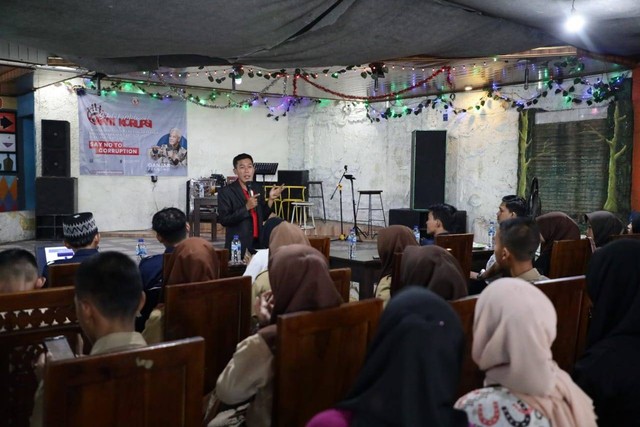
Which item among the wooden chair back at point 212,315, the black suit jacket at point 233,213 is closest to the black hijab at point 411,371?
the wooden chair back at point 212,315

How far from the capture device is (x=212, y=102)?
1159 cm

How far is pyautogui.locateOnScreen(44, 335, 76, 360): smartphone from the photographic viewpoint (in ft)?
5.48

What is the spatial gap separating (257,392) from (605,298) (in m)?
1.28

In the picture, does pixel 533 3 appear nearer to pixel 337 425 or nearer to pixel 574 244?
pixel 574 244

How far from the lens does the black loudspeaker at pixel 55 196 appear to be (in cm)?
909

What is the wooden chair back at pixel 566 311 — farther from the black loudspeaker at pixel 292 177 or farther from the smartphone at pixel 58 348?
the black loudspeaker at pixel 292 177

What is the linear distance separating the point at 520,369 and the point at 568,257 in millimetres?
2588

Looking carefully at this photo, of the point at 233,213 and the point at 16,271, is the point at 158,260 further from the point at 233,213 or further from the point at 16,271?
the point at 233,213

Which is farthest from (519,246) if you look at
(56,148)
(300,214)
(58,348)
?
(300,214)

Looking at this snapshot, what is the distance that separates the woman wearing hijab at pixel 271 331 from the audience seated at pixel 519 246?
1.16m

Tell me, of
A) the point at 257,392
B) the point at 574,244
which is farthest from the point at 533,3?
the point at 257,392

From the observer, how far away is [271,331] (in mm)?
1790

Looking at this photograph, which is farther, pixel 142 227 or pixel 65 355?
pixel 142 227

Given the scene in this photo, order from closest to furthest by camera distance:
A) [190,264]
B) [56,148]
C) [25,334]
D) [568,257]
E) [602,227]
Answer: [25,334], [190,264], [568,257], [602,227], [56,148]
